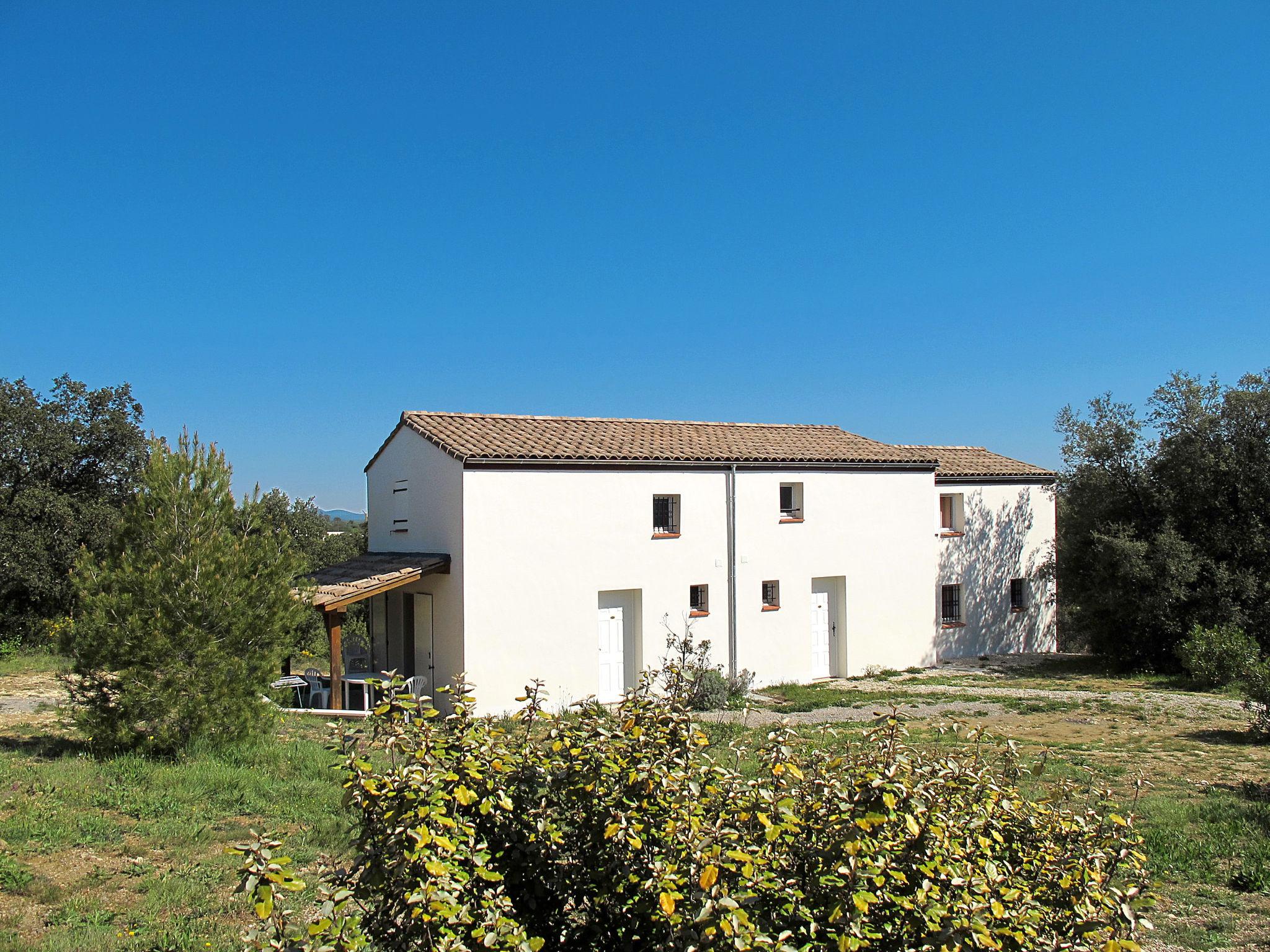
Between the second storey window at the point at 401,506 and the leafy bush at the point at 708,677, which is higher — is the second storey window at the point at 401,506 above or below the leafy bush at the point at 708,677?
above

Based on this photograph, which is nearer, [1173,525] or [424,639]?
[424,639]

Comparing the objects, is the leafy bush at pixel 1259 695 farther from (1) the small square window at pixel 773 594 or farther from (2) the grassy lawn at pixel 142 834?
(2) the grassy lawn at pixel 142 834

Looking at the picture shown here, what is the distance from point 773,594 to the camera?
61.7 feet

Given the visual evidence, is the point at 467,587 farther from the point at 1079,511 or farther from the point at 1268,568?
the point at 1268,568

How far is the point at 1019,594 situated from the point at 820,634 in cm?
800

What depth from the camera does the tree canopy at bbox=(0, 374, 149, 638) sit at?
73.9 feet

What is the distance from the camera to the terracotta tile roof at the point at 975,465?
23062 millimetres

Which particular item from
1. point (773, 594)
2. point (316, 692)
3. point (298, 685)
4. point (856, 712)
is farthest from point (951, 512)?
point (298, 685)

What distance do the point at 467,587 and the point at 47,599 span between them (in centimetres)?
1600

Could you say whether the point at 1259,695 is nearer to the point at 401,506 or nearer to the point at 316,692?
the point at 401,506

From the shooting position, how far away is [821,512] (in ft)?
64.0

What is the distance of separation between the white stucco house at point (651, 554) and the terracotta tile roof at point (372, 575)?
54 millimetres

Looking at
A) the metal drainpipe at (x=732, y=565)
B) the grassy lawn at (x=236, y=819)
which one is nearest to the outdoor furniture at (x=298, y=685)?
the grassy lawn at (x=236, y=819)

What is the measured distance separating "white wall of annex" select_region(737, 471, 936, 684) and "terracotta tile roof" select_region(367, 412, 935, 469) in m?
0.57
